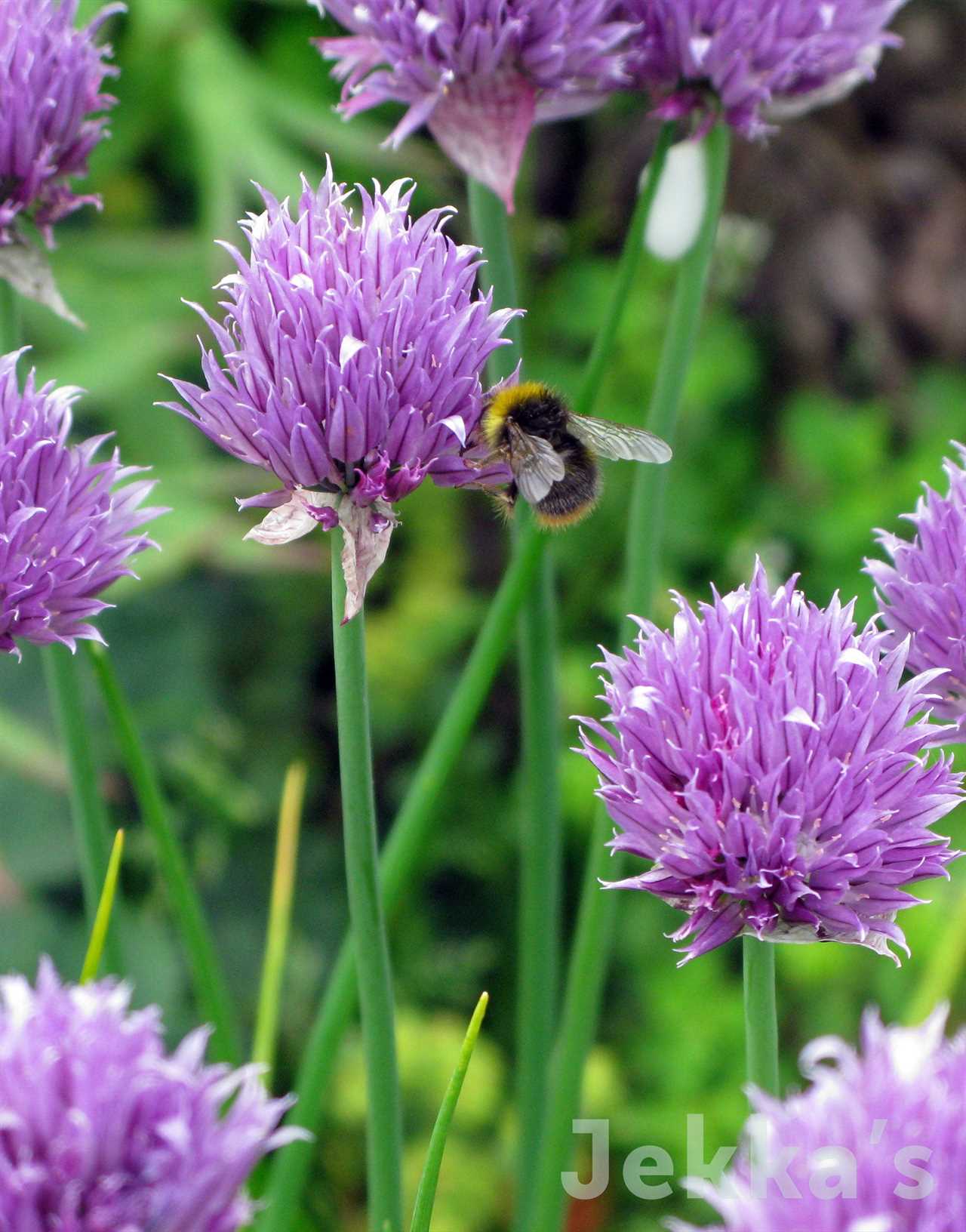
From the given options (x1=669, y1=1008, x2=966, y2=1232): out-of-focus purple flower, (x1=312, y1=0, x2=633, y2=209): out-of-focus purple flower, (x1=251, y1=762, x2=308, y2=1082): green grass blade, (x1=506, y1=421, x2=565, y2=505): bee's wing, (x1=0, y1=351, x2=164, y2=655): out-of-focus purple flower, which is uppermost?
(x1=312, y1=0, x2=633, y2=209): out-of-focus purple flower

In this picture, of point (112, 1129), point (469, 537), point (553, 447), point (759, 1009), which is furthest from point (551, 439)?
point (469, 537)

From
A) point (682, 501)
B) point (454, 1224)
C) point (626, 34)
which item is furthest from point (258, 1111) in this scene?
point (682, 501)

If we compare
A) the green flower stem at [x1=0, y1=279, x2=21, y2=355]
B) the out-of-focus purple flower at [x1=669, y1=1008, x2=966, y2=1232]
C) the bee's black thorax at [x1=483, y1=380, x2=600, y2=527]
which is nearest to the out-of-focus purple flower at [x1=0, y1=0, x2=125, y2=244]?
the green flower stem at [x1=0, y1=279, x2=21, y2=355]

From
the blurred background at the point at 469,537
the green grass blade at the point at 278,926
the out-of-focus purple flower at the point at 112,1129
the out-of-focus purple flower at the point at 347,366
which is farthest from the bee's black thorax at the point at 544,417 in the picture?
the blurred background at the point at 469,537

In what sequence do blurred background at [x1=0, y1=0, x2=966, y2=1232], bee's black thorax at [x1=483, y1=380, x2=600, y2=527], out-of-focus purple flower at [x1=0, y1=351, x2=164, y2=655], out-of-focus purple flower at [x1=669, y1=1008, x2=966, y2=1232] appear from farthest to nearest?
blurred background at [x1=0, y1=0, x2=966, y2=1232]
bee's black thorax at [x1=483, y1=380, x2=600, y2=527]
out-of-focus purple flower at [x1=0, y1=351, x2=164, y2=655]
out-of-focus purple flower at [x1=669, y1=1008, x2=966, y2=1232]

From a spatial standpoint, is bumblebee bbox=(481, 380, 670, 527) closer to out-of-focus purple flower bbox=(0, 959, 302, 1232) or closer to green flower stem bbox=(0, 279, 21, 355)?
green flower stem bbox=(0, 279, 21, 355)

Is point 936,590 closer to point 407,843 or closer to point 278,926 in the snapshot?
point 407,843

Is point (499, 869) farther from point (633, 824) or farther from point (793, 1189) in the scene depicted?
point (793, 1189)
